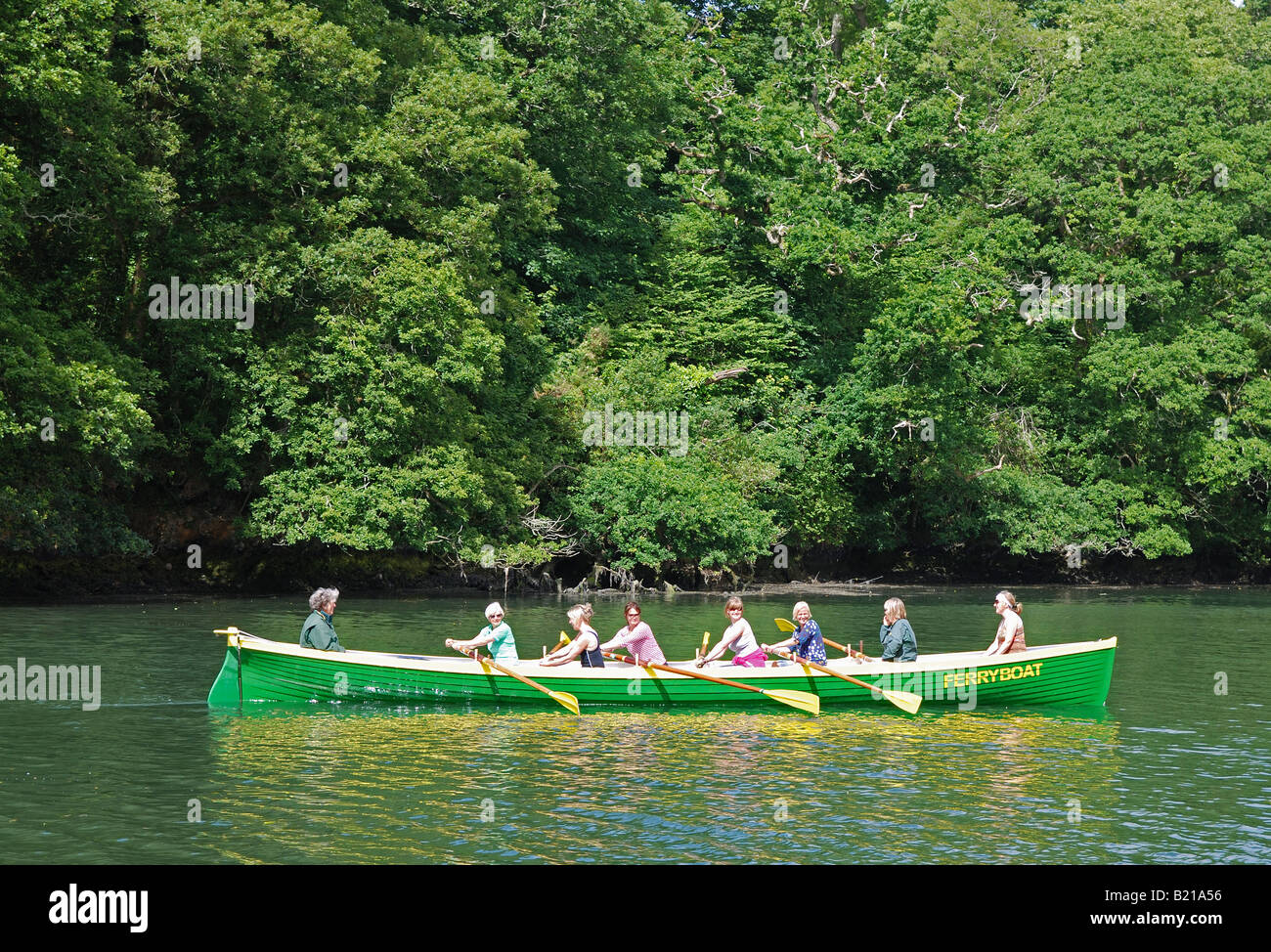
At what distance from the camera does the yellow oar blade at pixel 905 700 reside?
2181cm

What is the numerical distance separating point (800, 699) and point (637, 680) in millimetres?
2519

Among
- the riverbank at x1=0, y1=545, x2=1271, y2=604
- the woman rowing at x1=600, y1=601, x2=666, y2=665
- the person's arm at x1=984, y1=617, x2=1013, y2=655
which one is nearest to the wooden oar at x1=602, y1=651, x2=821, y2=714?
the woman rowing at x1=600, y1=601, x2=666, y2=665

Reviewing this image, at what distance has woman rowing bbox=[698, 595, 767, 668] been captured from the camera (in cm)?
2267

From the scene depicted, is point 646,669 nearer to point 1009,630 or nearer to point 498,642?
point 498,642

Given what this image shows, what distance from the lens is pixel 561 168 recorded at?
48531mm

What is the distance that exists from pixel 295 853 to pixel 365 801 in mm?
2132

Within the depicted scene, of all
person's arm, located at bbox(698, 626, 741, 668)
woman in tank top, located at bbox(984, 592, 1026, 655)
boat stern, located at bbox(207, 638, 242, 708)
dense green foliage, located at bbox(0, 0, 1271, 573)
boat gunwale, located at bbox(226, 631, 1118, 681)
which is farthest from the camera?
dense green foliage, located at bbox(0, 0, 1271, 573)

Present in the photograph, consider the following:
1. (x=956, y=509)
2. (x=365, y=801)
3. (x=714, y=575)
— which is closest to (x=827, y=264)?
(x=956, y=509)

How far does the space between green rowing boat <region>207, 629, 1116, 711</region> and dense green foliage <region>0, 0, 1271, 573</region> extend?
43.9 feet

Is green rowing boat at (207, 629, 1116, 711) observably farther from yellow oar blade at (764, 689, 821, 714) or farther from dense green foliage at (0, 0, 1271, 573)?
dense green foliage at (0, 0, 1271, 573)

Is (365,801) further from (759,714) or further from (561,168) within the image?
(561,168)

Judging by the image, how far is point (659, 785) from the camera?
1647 centimetres

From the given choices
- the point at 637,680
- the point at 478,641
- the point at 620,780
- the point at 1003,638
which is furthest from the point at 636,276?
the point at 620,780

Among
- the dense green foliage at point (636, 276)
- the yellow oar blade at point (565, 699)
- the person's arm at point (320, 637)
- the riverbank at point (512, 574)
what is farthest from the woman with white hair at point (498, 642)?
the riverbank at point (512, 574)
